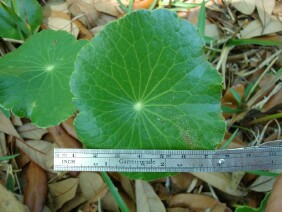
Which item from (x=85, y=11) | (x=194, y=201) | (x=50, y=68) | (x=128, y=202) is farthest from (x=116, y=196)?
(x=85, y=11)

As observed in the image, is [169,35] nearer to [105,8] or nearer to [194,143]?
[194,143]

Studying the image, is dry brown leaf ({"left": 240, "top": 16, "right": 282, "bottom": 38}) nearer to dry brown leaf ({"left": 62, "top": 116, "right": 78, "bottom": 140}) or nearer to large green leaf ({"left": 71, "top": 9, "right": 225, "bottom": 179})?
large green leaf ({"left": 71, "top": 9, "right": 225, "bottom": 179})

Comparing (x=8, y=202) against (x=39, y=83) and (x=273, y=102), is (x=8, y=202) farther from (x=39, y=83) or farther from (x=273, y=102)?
(x=273, y=102)

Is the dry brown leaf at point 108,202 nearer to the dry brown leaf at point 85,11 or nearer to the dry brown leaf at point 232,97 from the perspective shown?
the dry brown leaf at point 232,97

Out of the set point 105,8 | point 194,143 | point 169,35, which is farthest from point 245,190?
point 105,8

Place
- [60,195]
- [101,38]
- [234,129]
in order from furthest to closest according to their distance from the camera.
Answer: [234,129]
[60,195]
[101,38]

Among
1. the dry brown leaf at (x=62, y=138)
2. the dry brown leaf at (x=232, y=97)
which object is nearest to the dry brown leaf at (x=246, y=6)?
the dry brown leaf at (x=232, y=97)


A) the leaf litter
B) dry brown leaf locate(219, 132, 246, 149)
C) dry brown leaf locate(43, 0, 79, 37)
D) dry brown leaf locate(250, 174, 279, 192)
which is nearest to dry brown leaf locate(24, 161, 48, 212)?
the leaf litter
